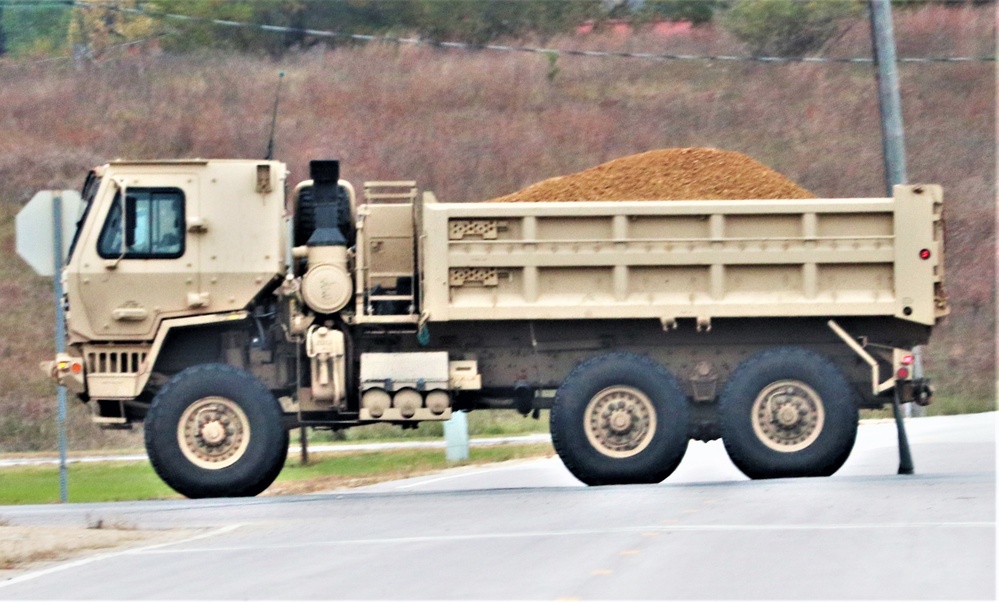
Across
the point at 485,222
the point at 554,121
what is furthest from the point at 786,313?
the point at 554,121

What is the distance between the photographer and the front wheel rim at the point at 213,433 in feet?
47.7

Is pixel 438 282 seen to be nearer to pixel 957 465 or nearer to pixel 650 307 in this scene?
pixel 650 307

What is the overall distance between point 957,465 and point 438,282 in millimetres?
6223

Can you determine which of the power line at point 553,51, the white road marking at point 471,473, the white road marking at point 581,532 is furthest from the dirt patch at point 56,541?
the power line at point 553,51

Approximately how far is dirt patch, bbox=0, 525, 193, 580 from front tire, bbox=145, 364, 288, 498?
6.38 ft

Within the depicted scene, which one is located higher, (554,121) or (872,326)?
(554,121)

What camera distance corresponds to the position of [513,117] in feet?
153

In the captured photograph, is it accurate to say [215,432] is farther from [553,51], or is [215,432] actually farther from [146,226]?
[553,51]

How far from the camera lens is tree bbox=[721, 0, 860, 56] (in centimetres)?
5381

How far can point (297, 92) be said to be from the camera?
1898 inches

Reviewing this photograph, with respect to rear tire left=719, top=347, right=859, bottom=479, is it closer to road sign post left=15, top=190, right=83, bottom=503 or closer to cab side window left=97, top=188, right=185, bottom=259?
cab side window left=97, top=188, right=185, bottom=259

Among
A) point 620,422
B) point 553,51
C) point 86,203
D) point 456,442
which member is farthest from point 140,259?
point 553,51

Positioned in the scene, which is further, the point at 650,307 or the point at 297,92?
the point at 297,92

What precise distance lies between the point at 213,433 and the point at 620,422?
3.66 m
